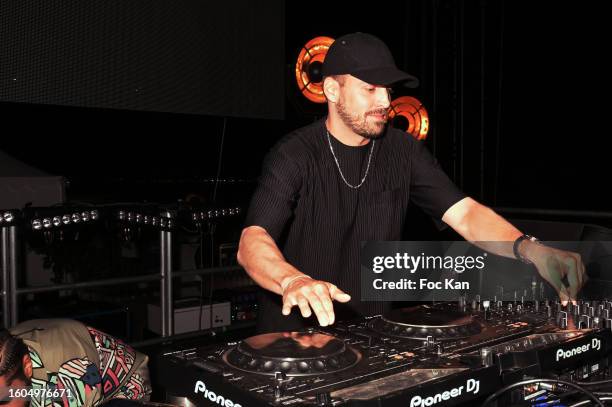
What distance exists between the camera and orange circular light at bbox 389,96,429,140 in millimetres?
6705

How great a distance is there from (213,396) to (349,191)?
3.61ft

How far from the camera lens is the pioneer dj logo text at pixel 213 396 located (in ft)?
3.38

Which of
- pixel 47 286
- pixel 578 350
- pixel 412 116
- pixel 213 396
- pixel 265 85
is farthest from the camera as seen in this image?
pixel 412 116

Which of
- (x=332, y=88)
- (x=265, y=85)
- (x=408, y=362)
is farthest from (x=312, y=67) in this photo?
(x=408, y=362)

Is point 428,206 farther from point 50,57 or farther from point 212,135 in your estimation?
point 212,135

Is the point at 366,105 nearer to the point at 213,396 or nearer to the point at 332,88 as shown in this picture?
the point at 332,88

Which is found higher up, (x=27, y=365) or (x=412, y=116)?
(x=412, y=116)

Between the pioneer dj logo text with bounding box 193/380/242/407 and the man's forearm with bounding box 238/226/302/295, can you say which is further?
the man's forearm with bounding box 238/226/302/295

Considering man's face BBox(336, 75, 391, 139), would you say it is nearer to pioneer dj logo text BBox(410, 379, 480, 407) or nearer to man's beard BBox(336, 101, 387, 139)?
man's beard BBox(336, 101, 387, 139)

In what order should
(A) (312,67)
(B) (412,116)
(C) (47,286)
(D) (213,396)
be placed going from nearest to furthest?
(D) (213,396)
(C) (47,286)
(A) (312,67)
(B) (412,116)

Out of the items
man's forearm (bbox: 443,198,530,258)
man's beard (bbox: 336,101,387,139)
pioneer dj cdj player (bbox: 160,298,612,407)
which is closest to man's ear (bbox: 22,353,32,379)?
pioneer dj cdj player (bbox: 160,298,612,407)

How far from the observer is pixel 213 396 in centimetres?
107

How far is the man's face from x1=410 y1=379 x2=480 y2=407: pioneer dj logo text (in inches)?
Result: 38.5

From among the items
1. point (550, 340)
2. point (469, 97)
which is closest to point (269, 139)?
point (469, 97)
